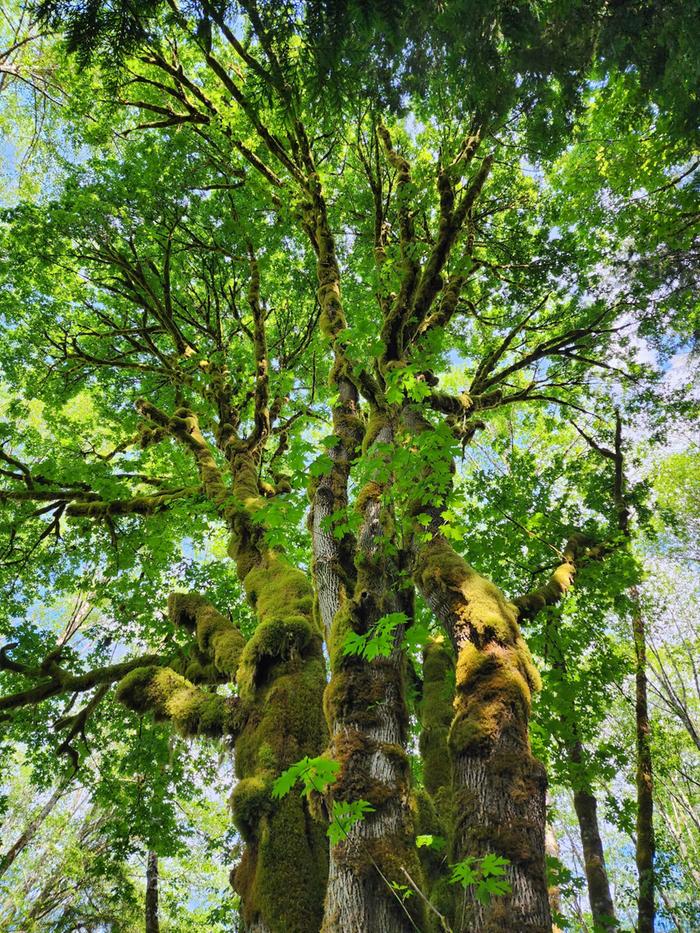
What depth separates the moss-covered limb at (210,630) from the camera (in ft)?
16.3

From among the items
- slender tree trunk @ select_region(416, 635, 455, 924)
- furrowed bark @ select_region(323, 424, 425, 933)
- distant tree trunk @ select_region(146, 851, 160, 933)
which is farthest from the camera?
distant tree trunk @ select_region(146, 851, 160, 933)

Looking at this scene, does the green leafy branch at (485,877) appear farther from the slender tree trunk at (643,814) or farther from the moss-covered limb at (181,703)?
the slender tree trunk at (643,814)

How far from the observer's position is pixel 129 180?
24.2 feet

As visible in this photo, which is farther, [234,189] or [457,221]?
[234,189]

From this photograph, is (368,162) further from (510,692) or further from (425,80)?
(510,692)

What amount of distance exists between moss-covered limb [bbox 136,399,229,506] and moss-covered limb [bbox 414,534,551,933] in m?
3.93

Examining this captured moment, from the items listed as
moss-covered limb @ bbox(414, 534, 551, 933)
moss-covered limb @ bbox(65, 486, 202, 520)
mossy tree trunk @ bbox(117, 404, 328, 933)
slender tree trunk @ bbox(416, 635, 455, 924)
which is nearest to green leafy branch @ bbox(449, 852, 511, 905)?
moss-covered limb @ bbox(414, 534, 551, 933)

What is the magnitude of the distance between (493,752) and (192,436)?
6007 millimetres

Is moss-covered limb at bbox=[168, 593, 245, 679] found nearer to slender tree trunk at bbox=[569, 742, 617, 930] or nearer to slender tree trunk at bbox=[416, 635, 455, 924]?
slender tree trunk at bbox=[416, 635, 455, 924]

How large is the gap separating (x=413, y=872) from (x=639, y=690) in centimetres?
667

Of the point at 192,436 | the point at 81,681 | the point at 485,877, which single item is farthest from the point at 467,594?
the point at 192,436

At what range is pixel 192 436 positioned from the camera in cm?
750

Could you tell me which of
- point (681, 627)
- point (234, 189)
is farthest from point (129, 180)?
point (681, 627)

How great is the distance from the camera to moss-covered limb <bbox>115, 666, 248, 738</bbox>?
4.41 metres
